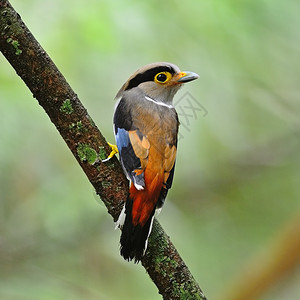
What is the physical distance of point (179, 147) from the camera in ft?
14.9

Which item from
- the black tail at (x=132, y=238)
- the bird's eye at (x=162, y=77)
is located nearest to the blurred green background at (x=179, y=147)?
the bird's eye at (x=162, y=77)

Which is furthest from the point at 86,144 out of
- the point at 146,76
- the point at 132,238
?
the point at 146,76

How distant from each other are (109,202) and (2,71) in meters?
2.29

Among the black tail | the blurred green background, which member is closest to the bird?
the black tail

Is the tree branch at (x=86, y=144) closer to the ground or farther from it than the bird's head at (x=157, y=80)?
closer to the ground

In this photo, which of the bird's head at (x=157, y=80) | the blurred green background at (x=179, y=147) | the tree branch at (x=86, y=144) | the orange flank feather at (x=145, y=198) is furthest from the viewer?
the blurred green background at (x=179, y=147)

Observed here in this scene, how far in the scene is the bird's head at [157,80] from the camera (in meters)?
3.08

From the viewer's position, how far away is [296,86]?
4.67 m

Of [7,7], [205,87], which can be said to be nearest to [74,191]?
[205,87]

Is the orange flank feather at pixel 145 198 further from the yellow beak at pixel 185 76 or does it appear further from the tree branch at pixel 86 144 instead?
the yellow beak at pixel 185 76

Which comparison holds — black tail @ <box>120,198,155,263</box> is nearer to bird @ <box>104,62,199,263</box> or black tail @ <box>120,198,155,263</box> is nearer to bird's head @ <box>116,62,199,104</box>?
bird @ <box>104,62,199,263</box>

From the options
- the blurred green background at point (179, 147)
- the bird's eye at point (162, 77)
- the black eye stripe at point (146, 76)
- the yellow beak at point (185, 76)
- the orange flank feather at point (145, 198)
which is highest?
the blurred green background at point (179, 147)

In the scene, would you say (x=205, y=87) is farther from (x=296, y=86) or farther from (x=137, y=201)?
(x=137, y=201)

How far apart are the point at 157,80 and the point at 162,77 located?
38 mm
